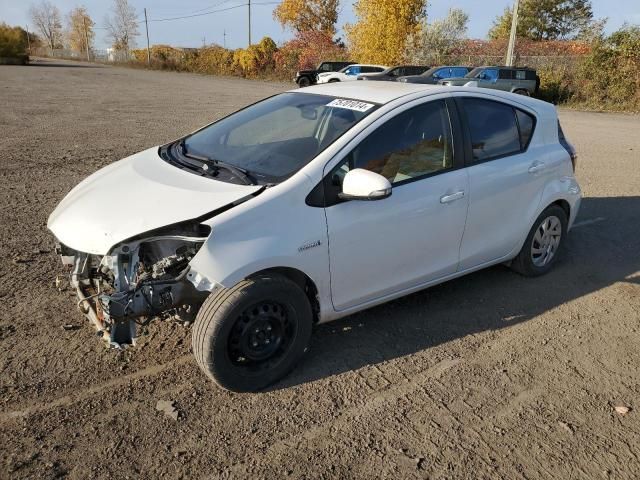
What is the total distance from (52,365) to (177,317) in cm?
86

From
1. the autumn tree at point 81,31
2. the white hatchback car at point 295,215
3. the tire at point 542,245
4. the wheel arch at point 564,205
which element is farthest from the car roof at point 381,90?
the autumn tree at point 81,31

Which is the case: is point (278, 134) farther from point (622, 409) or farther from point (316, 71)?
point (316, 71)

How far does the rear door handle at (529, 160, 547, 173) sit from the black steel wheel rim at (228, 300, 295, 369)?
243 centimetres

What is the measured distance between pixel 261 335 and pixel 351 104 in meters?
1.67

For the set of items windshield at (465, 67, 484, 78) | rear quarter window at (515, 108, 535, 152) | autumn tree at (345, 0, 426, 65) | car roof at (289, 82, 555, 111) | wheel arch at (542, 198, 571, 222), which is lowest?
wheel arch at (542, 198, 571, 222)

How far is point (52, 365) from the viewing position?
324cm

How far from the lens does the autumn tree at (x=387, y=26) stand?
34719 millimetres

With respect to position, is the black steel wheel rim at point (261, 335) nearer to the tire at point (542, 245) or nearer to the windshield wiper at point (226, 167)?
the windshield wiper at point (226, 167)

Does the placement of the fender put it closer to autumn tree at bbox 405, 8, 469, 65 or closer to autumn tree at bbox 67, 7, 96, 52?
autumn tree at bbox 405, 8, 469, 65

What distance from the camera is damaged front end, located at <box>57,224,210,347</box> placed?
9.14 feet

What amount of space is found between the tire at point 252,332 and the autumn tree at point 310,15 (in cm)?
5690

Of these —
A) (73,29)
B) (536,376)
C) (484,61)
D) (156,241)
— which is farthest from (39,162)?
(73,29)

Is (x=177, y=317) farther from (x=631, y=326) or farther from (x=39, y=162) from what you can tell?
(x=39, y=162)

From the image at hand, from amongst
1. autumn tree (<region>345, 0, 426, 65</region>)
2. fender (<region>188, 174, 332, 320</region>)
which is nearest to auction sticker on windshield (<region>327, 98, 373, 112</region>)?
fender (<region>188, 174, 332, 320</region>)
